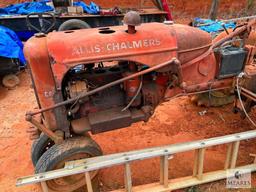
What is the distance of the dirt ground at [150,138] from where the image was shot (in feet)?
10.3

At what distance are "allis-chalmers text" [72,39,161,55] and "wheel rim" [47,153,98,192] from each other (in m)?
1.00

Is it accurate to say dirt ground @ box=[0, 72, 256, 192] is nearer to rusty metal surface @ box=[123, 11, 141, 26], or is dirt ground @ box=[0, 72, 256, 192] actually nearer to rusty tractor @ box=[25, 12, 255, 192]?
rusty tractor @ box=[25, 12, 255, 192]

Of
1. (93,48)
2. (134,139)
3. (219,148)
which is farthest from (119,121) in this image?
(219,148)

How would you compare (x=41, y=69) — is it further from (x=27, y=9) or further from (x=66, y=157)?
(x=27, y=9)

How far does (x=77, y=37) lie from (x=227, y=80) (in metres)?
1.83

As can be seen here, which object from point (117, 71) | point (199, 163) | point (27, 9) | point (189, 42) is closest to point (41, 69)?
point (117, 71)

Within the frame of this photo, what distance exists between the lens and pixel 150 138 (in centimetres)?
379

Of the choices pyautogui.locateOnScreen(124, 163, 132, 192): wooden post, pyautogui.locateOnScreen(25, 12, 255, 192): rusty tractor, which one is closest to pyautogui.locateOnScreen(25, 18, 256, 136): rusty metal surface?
pyautogui.locateOnScreen(25, 12, 255, 192): rusty tractor

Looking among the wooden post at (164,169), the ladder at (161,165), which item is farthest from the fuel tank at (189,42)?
the wooden post at (164,169)

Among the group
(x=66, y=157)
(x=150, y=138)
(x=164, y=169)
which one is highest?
(x=66, y=157)

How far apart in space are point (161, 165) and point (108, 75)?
1.07 m

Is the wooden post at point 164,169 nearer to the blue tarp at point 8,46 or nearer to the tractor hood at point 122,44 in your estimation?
the tractor hood at point 122,44

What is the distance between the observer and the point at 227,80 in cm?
308

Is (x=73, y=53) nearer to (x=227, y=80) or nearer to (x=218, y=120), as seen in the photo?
(x=227, y=80)
